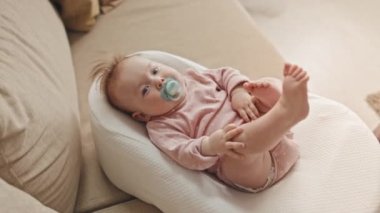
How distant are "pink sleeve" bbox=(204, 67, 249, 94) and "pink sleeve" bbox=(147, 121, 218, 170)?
187 mm

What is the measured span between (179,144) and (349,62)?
4.28ft

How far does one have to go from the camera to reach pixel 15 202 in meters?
0.80

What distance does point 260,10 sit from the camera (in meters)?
2.49

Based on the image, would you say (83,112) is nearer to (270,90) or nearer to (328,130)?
(270,90)

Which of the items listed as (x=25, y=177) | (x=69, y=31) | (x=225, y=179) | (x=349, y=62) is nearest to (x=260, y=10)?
(x=349, y=62)

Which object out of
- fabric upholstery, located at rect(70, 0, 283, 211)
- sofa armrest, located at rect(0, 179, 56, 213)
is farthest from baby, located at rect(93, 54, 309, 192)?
sofa armrest, located at rect(0, 179, 56, 213)

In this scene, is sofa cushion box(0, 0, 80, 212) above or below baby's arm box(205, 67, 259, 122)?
below

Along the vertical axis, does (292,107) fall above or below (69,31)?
above

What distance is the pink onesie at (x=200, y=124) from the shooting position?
1.09 metres

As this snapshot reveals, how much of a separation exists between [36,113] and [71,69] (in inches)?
15.5

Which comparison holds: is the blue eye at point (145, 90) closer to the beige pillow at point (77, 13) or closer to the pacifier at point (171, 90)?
the pacifier at point (171, 90)

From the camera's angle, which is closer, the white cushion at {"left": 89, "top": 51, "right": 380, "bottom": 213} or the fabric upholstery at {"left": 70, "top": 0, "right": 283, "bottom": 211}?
the white cushion at {"left": 89, "top": 51, "right": 380, "bottom": 213}

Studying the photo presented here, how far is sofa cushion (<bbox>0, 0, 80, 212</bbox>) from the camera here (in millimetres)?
977

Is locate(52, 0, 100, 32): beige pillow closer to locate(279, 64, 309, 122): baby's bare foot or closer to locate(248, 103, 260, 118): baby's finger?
locate(248, 103, 260, 118): baby's finger
